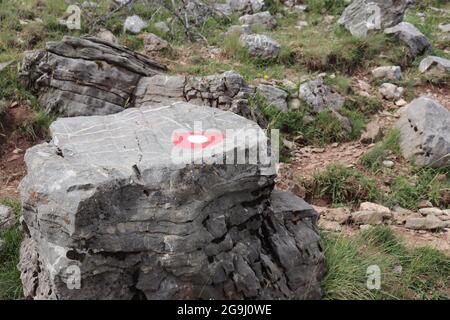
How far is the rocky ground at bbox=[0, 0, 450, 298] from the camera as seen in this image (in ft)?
16.1

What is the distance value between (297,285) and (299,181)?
202 centimetres

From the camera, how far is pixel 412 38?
7.73 meters

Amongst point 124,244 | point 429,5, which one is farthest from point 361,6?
point 124,244

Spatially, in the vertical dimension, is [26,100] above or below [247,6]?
above

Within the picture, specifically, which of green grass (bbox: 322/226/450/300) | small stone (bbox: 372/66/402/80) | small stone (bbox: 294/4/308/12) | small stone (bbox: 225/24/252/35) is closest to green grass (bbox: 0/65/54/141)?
small stone (bbox: 225/24/252/35)

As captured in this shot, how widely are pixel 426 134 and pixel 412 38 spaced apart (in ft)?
9.89

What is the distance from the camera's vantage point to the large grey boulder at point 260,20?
852cm

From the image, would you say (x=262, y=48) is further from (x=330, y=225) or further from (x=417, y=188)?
(x=330, y=225)

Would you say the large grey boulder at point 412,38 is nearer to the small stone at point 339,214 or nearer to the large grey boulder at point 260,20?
the large grey boulder at point 260,20

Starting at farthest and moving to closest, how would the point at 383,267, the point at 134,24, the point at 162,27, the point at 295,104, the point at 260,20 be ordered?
1. the point at 260,20
2. the point at 162,27
3. the point at 134,24
4. the point at 295,104
5. the point at 383,267

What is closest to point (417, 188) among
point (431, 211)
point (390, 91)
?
point (431, 211)

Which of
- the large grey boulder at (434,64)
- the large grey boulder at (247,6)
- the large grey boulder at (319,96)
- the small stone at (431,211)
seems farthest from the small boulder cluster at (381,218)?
the large grey boulder at (247,6)

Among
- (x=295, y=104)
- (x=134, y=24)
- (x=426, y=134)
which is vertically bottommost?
(x=295, y=104)

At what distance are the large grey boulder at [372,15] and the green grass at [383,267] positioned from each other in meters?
5.12
